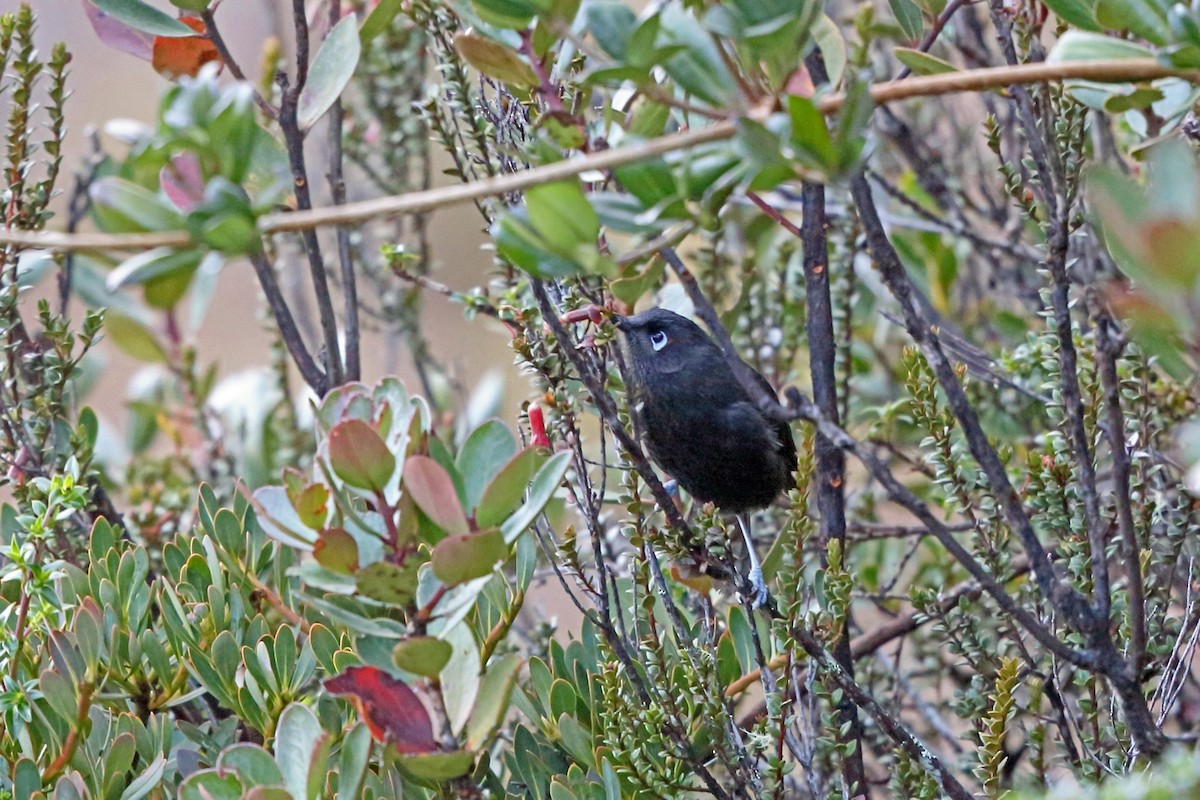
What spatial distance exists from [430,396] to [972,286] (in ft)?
5.59

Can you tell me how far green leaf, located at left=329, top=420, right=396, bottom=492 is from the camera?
47.8 inches

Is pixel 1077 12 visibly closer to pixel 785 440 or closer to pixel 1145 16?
pixel 1145 16

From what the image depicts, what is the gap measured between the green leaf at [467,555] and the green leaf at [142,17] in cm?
103

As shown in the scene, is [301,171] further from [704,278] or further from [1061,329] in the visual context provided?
[1061,329]

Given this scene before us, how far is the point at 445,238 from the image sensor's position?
6539 millimetres

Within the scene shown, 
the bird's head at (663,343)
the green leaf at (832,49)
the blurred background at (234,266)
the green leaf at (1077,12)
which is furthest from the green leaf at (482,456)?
the blurred background at (234,266)

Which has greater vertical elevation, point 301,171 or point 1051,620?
point 301,171

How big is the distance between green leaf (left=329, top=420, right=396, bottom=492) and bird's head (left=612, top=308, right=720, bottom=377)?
6.34ft

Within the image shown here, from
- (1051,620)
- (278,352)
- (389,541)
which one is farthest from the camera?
(278,352)

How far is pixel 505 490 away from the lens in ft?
4.03

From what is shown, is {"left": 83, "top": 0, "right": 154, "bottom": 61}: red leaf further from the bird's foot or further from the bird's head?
the bird's foot

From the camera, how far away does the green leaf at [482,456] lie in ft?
4.34

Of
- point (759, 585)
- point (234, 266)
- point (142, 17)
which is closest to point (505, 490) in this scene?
point (142, 17)

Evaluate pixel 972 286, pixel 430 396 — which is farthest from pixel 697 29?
pixel 972 286
